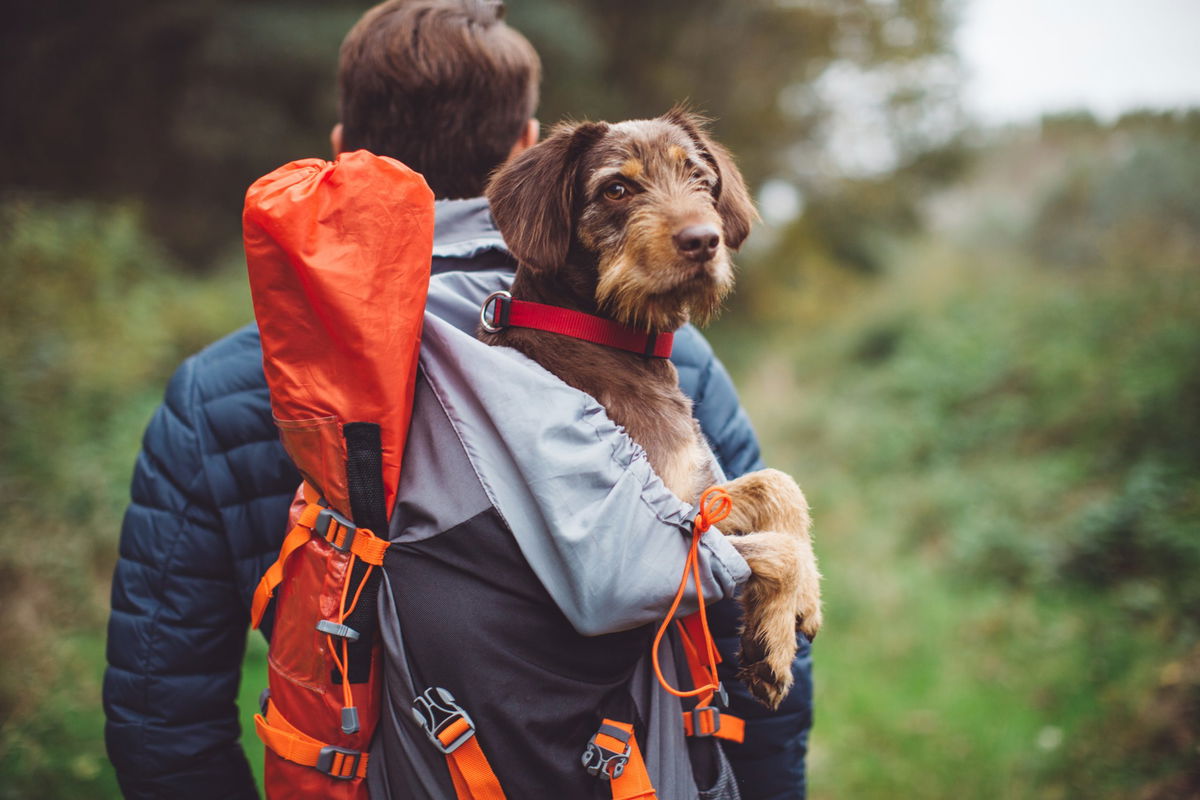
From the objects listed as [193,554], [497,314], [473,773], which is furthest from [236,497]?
[473,773]

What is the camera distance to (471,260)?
7.10 feet

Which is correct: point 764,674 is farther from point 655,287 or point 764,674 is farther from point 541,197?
point 541,197

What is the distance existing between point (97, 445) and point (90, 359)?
3.54 feet

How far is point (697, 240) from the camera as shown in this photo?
2105mm

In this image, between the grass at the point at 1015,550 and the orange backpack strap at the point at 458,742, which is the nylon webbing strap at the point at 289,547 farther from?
the grass at the point at 1015,550

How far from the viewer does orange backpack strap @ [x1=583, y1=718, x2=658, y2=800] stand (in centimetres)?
159

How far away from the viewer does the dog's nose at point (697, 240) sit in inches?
82.8

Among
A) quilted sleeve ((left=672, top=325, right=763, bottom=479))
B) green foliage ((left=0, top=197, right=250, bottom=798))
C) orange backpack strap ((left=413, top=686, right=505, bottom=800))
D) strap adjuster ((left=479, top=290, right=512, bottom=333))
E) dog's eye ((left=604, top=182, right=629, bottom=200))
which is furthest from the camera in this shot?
green foliage ((left=0, top=197, right=250, bottom=798))

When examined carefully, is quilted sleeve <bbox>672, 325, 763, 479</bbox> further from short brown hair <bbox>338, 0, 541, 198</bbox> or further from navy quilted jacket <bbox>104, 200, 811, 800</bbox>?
short brown hair <bbox>338, 0, 541, 198</bbox>

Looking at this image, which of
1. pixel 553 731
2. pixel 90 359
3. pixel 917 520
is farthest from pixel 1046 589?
pixel 90 359

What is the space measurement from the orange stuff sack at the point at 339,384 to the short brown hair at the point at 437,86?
1.78 ft

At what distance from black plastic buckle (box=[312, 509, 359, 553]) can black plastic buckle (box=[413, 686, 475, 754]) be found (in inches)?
13.8

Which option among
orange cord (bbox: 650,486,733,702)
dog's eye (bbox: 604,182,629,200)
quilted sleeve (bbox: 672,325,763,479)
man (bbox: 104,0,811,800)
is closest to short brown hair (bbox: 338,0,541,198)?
man (bbox: 104,0,811,800)

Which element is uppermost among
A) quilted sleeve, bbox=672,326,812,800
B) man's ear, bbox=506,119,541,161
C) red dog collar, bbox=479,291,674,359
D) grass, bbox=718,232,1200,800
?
man's ear, bbox=506,119,541,161
